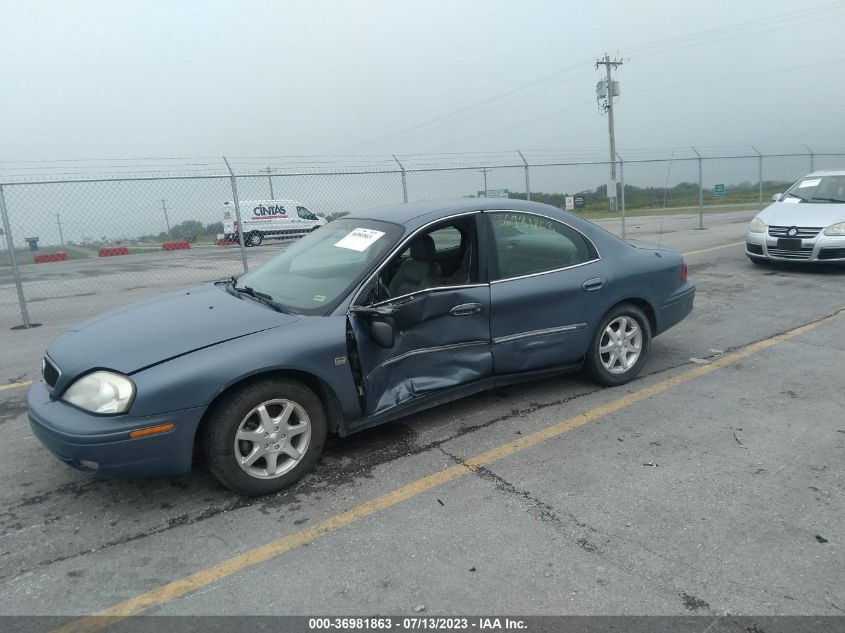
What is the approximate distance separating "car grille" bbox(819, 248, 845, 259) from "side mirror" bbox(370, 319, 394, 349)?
319 inches

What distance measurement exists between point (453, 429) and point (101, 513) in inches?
82.7

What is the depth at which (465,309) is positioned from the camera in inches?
156

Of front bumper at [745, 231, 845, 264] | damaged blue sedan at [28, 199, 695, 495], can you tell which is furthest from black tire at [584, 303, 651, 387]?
front bumper at [745, 231, 845, 264]

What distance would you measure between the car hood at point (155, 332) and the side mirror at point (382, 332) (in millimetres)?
449

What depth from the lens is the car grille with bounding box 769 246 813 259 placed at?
29.7 ft

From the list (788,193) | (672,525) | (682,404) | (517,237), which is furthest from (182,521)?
(788,193)

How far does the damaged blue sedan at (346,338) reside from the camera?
3.00 metres

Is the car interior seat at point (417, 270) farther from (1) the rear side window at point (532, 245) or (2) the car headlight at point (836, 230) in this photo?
(2) the car headlight at point (836, 230)

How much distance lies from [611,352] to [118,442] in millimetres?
3479

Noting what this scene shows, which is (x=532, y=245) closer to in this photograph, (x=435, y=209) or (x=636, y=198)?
(x=435, y=209)

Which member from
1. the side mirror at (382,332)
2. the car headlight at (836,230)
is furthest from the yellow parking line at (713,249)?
the side mirror at (382,332)

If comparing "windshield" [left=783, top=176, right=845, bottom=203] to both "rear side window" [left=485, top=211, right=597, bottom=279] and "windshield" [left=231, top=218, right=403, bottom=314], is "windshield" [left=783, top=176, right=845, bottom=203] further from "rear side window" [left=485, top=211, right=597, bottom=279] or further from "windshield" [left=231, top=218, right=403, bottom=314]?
"windshield" [left=231, top=218, right=403, bottom=314]

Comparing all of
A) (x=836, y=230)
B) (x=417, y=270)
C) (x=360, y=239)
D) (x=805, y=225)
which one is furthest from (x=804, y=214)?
(x=360, y=239)

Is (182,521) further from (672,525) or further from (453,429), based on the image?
(672,525)
